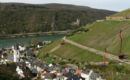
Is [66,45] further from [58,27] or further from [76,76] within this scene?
[58,27]

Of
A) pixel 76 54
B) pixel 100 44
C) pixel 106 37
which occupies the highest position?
pixel 106 37

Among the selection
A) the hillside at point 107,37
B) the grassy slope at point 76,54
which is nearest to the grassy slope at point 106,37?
the hillside at point 107,37

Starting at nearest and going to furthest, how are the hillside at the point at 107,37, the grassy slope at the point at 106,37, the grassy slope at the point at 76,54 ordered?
the grassy slope at the point at 76,54
the hillside at the point at 107,37
the grassy slope at the point at 106,37

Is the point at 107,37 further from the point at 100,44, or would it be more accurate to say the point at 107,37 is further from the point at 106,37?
the point at 100,44

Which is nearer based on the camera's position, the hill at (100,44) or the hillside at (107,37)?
the hill at (100,44)

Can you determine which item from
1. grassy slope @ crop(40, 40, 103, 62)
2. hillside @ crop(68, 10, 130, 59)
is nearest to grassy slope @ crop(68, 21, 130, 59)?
hillside @ crop(68, 10, 130, 59)

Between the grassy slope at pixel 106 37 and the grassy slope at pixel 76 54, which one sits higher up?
the grassy slope at pixel 106 37

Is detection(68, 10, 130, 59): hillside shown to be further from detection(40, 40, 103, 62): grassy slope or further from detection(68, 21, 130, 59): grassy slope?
detection(40, 40, 103, 62): grassy slope

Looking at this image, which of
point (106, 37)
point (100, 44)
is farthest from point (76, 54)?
point (106, 37)

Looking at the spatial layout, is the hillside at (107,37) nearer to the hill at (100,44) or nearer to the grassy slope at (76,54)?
the hill at (100,44)
